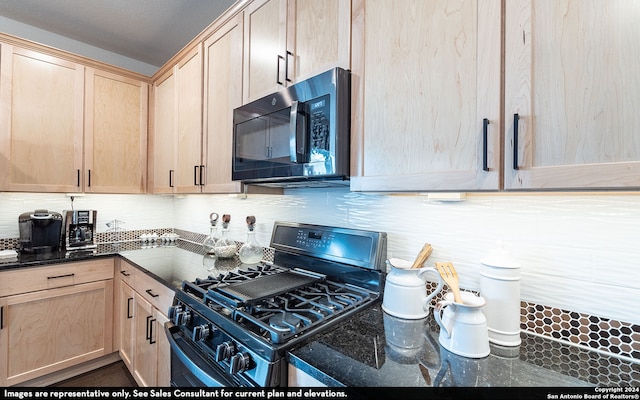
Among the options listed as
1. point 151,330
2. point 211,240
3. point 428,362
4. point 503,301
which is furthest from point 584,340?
point 211,240

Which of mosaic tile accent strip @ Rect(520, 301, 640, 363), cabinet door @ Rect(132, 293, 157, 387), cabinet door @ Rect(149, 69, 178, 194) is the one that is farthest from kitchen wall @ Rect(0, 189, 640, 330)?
cabinet door @ Rect(149, 69, 178, 194)

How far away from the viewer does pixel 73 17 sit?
2.12 meters

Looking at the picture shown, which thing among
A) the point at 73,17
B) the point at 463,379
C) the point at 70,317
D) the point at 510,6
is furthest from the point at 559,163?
the point at 73,17

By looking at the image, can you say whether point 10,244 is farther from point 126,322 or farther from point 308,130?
point 308,130

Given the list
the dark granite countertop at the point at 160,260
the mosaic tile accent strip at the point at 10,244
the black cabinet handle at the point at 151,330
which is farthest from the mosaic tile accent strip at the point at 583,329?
the mosaic tile accent strip at the point at 10,244

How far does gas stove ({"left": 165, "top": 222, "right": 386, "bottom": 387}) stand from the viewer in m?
0.86

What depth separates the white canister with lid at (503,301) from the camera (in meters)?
0.88

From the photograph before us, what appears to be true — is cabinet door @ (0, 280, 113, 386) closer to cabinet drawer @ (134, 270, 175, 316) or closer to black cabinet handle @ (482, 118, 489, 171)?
cabinet drawer @ (134, 270, 175, 316)

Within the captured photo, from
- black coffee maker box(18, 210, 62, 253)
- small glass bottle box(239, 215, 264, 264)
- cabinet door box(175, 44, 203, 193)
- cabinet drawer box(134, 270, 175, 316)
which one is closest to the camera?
cabinet drawer box(134, 270, 175, 316)

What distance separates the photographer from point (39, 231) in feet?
7.01

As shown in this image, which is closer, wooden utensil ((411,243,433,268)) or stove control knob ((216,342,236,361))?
stove control knob ((216,342,236,361))

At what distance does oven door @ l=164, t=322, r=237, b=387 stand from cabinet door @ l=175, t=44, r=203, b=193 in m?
0.95

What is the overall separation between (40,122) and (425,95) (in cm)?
262

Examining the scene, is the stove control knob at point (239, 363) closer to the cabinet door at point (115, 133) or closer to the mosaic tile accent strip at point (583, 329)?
the mosaic tile accent strip at point (583, 329)
